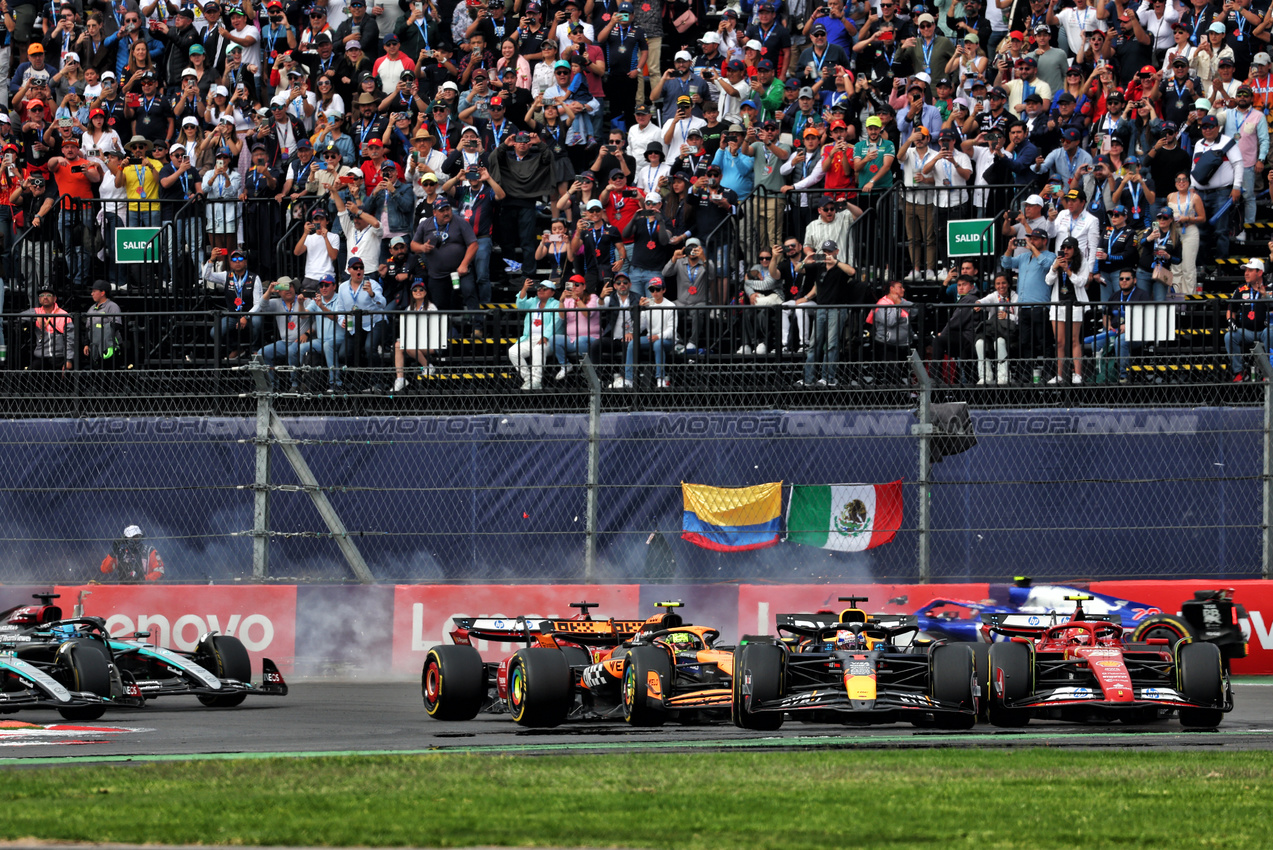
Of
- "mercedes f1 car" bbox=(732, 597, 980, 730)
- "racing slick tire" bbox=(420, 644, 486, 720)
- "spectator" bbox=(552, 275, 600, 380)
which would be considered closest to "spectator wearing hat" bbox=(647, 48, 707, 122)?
"spectator" bbox=(552, 275, 600, 380)

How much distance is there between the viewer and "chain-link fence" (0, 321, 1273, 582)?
15117 mm

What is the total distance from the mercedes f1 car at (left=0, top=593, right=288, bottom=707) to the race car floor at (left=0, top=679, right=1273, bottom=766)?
0.20 m

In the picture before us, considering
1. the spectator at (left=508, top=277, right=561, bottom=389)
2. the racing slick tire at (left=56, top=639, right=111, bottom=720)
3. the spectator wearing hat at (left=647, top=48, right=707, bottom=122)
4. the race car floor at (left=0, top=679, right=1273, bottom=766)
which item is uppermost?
the spectator wearing hat at (left=647, top=48, right=707, bottom=122)

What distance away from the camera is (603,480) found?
51.1ft

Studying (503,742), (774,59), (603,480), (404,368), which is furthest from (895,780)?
(774,59)

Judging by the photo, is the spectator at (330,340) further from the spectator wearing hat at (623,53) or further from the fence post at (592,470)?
the spectator wearing hat at (623,53)

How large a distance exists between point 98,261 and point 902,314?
369 inches

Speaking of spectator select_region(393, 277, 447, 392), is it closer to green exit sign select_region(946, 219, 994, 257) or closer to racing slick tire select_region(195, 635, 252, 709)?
racing slick tire select_region(195, 635, 252, 709)

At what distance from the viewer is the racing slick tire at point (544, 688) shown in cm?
1180

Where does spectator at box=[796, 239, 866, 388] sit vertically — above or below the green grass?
above

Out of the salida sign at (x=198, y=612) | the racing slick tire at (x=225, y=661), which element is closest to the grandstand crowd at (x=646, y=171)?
the salida sign at (x=198, y=612)

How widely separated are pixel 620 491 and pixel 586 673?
3.40m

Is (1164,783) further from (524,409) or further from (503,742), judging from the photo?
(524,409)

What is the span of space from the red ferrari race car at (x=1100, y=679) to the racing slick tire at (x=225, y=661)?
5.51m
